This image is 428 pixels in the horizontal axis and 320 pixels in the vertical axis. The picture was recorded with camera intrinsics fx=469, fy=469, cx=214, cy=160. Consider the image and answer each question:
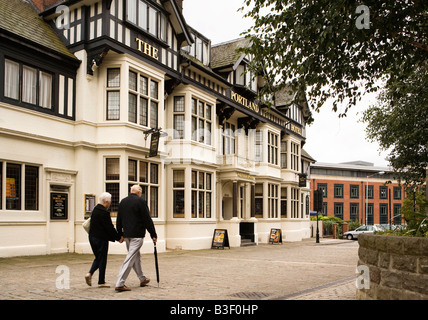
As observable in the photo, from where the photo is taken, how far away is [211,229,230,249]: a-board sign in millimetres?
22266

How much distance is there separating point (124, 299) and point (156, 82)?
13.5 metres

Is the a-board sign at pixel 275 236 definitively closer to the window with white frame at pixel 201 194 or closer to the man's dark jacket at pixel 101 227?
the window with white frame at pixel 201 194

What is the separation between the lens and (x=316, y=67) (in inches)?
428

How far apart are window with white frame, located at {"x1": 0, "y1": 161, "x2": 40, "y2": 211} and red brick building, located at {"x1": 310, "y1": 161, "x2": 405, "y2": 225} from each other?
70617 millimetres

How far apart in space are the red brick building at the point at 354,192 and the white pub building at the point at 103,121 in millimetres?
62243

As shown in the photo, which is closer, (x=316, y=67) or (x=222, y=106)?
(x=316, y=67)

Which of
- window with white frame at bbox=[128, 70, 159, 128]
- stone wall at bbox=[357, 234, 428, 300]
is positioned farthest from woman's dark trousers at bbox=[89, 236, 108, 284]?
window with white frame at bbox=[128, 70, 159, 128]

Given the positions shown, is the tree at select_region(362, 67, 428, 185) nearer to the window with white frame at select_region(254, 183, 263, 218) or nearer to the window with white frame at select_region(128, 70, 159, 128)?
the window with white frame at select_region(254, 183, 263, 218)

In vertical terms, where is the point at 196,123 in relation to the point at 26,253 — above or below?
above

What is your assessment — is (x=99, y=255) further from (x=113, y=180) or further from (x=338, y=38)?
(x=113, y=180)

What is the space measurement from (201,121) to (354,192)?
7136 cm
